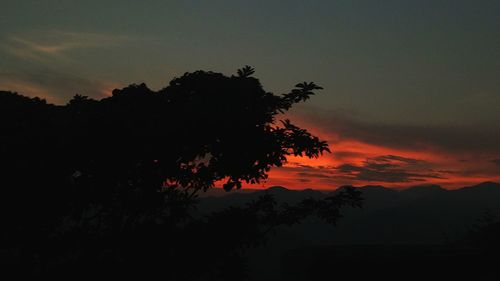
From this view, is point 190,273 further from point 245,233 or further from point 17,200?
point 17,200

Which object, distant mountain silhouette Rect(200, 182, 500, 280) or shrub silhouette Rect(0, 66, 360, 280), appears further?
distant mountain silhouette Rect(200, 182, 500, 280)

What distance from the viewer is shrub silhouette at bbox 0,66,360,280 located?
11.2 metres

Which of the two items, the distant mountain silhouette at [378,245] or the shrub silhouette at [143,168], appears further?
the distant mountain silhouette at [378,245]

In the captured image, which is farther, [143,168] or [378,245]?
[378,245]

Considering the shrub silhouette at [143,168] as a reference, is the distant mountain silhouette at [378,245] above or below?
below

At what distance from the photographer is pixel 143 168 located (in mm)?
12273

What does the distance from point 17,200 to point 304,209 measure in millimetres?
8061

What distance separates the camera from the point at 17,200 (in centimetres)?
1078

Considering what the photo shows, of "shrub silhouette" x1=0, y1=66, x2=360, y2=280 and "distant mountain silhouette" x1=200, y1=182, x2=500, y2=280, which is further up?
"shrub silhouette" x1=0, y1=66, x2=360, y2=280

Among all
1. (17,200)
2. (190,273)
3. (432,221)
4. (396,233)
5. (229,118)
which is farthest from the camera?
(432,221)

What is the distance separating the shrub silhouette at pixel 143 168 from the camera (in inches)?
441

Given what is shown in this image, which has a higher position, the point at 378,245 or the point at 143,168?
the point at 143,168

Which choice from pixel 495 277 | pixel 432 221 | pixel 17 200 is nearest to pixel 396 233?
pixel 432 221

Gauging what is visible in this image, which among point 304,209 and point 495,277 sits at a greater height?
point 304,209
